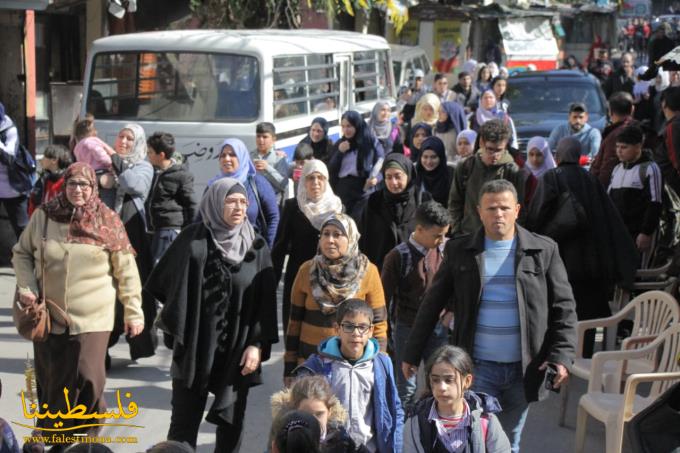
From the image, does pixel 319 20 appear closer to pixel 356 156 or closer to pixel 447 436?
pixel 356 156

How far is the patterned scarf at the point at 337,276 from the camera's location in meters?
5.64

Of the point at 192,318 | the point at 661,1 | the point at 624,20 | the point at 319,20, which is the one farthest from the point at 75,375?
the point at 661,1

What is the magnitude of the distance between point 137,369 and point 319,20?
19.5 m

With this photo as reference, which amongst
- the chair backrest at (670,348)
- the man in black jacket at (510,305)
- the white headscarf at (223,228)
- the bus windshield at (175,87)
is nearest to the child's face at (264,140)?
the bus windshield at (175,87)

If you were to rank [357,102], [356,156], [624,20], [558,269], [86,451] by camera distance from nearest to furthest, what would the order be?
[86,451] < [558,269] < [356,156] < [357,102] < [624,20]

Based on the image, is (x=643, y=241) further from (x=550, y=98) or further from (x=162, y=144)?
(x=550, y=98)

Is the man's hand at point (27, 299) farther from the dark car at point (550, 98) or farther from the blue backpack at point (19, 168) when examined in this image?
the dark car at point (550, 98)

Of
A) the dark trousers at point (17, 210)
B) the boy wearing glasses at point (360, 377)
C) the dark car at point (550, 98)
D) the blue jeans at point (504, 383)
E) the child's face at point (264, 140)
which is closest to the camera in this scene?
the boy wearing glasses at point (360, 377)

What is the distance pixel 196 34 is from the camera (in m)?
13.0

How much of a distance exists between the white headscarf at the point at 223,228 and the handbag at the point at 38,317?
3.04 feet

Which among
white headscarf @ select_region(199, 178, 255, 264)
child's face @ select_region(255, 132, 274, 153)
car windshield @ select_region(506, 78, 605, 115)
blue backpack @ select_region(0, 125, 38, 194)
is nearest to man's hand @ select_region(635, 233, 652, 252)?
child's face @ select_region(255, 132, 274, 153)

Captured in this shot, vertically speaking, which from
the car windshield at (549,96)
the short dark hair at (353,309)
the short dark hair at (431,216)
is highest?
the car windshield at (549,96)

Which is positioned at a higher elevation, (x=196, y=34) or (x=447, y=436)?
(x=196, y=34)

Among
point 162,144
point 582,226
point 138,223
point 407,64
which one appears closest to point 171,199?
point 138,223
